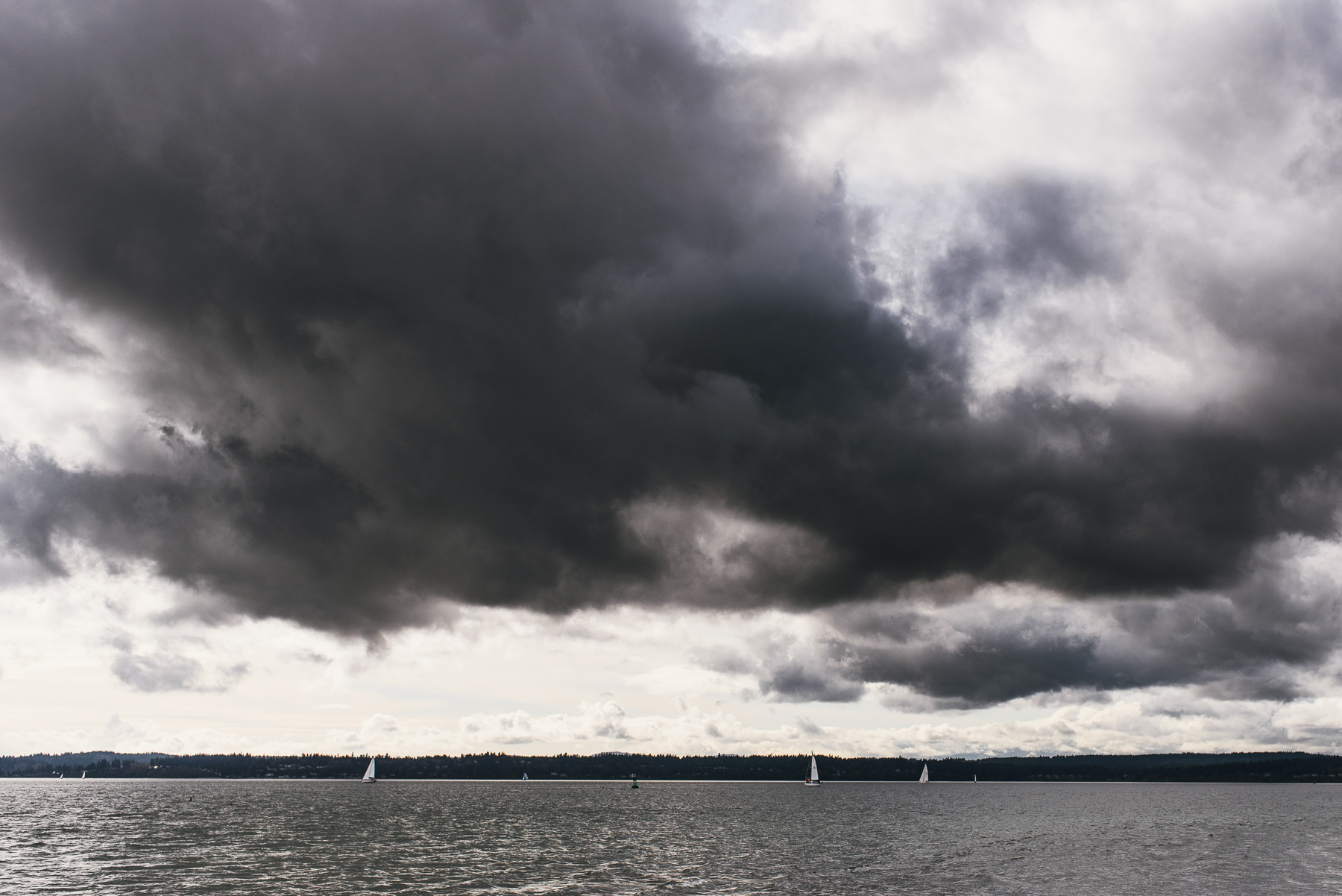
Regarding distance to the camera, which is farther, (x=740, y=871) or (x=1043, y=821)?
(x=1043, y=821)

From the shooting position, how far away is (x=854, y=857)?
112125 mm

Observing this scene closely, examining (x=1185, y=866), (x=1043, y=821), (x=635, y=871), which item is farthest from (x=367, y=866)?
(x=1043, y=821)

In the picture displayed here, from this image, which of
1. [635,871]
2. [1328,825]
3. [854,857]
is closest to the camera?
[635,871]

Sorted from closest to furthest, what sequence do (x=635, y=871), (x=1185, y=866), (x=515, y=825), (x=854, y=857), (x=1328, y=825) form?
(x=635, y=871), (x=1185, y=866), (x=854, y=857), (x=515, y=825), (x=1328, y=825)

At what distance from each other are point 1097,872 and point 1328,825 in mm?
128808

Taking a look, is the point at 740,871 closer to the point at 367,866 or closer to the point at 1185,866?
the point at 367,866

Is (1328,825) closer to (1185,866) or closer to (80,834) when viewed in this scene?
(1185,866)

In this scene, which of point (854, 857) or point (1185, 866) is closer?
point (1185, 866)

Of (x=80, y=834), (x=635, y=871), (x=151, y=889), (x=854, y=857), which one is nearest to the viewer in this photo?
(x=151, y=889)

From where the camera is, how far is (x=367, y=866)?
3755 inches

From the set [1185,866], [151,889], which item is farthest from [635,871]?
[1185,866]

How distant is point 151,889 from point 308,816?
123m

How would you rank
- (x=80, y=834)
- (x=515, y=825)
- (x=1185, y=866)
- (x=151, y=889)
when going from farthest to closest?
(x=515, y=825)
(x=80, y=834)
(x=1185, y=866)
(x=151, y=889)

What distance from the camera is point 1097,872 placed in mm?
96750
